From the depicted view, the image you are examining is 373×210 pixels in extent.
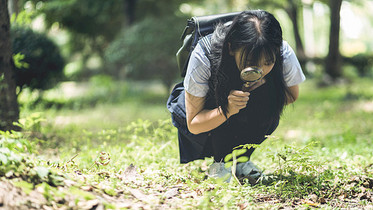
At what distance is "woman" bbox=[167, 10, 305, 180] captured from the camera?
80.5 inches

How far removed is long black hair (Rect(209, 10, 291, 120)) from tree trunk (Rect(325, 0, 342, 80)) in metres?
6.12

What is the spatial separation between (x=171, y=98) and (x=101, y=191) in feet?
3.03

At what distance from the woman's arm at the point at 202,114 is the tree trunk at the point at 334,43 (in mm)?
6219

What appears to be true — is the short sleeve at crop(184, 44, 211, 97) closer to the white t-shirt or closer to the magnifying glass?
the white t-shirt

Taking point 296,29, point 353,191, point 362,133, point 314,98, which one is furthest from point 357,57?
point 353,191

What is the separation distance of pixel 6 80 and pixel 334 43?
7.19 metres

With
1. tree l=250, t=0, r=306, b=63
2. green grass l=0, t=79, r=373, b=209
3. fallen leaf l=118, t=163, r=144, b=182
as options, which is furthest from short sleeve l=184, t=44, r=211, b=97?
tree l=250, t=0, r=306, b=63

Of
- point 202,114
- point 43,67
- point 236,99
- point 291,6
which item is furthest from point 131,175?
point 291,6

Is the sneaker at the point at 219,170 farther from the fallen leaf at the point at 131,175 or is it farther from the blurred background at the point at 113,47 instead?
the blurred background at the point at 113,47

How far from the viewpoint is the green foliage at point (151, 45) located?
8.17m

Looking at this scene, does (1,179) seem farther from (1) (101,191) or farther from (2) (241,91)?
(2) (241,91)

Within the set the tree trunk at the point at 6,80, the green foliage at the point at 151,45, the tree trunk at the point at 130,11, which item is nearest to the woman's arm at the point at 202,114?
the tree trunk at the point at 6,80

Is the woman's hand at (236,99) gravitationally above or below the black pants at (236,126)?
above

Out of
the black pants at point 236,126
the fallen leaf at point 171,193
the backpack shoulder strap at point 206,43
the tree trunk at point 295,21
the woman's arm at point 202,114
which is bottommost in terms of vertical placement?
the tree trunk at point 295,21
